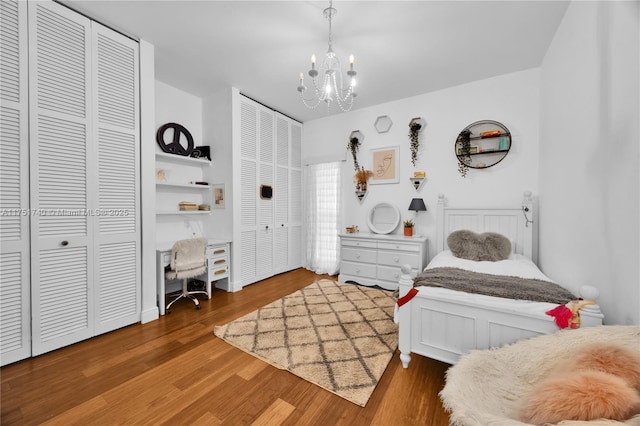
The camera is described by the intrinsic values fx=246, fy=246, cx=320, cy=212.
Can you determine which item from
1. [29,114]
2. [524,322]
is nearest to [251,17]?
[29,114]

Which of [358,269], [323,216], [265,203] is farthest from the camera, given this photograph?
[323,216]

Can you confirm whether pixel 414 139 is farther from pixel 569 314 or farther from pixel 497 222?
pixel 569 314

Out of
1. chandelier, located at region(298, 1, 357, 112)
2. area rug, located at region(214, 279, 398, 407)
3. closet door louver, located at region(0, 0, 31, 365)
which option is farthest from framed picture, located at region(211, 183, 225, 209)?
closet door louver, located at region(0, 0, 31, 365)

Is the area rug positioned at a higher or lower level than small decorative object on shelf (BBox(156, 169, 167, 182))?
lower

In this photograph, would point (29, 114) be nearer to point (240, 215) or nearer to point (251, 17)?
point (251, 17)

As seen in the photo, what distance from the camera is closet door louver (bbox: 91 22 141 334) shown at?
2248mm

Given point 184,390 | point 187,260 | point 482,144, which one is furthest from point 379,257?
point 184,390

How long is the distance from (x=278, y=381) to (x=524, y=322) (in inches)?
63.6

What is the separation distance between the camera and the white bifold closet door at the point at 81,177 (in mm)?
1961

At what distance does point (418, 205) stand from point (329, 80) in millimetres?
2041

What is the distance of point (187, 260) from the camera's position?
2846mm

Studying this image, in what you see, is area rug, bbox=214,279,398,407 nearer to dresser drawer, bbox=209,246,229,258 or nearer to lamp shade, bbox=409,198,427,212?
dresser drawer, bbox=209,246,229,258

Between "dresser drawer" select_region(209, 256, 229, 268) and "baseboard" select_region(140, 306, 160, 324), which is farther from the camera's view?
"dresser drawer" select_region(209, 256, 229, 268)

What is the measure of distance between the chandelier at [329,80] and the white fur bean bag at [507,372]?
202cm
